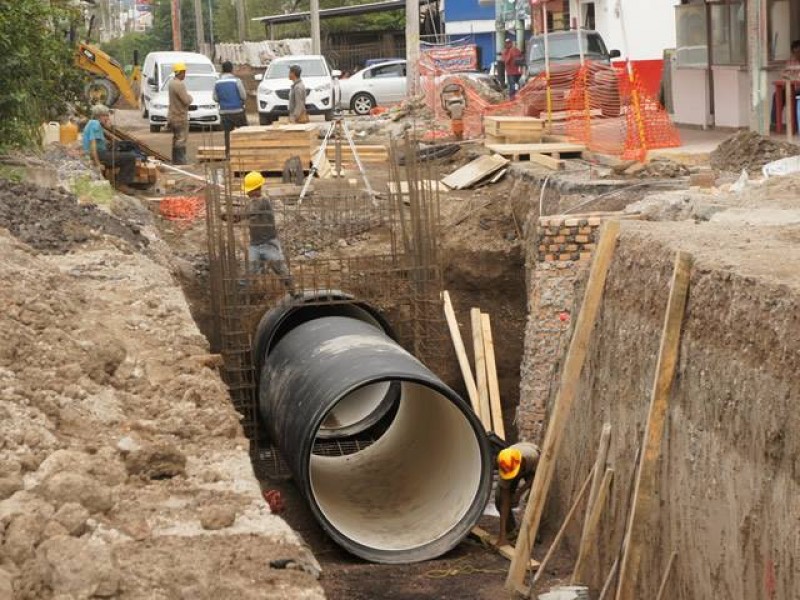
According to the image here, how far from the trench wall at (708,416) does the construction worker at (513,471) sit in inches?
19.0

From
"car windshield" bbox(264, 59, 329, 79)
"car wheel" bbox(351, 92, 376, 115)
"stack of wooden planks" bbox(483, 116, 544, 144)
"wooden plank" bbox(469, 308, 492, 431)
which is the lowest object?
"wooden plank" bbox(469, 308, 492, 431)

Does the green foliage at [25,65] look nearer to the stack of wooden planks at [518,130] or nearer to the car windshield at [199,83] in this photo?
the stack of wooden planks at [518,130]

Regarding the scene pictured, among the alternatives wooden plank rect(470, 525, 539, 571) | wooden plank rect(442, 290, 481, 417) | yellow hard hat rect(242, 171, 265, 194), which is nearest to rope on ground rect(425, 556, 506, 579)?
wooden plank rect(470, 525, 539, 571)

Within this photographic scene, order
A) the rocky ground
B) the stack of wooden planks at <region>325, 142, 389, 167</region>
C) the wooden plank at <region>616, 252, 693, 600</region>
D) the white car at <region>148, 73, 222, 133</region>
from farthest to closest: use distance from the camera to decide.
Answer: the white car at <region>148, 73, 222, 133</region>, the stack of wooden planks at <region>325, 142, 389, 167</region>, the wooden plank at <region>616, 252, 693, 600</region>, the rocky ground

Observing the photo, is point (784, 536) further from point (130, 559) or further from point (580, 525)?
point (580, 525)

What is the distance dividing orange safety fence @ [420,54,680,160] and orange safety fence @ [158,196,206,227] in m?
5.32

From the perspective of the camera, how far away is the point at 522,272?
17938mm

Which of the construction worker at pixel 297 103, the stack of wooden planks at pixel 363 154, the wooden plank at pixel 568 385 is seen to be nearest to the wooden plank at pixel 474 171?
the stack of wooden planks at pixel 363 154

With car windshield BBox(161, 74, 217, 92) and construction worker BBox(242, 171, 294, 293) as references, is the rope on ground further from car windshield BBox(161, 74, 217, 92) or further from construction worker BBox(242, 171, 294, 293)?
car windshield BBox(161, 74, 217, 92)

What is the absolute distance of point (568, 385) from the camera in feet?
31.4

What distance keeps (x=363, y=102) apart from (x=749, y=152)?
2267cm

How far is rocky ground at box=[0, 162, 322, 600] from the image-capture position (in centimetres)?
558

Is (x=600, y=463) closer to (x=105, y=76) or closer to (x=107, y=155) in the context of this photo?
(x=107, y=155)

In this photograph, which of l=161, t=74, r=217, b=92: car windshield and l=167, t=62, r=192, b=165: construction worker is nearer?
l=167, t=62, r=192, b=165: construction worker
